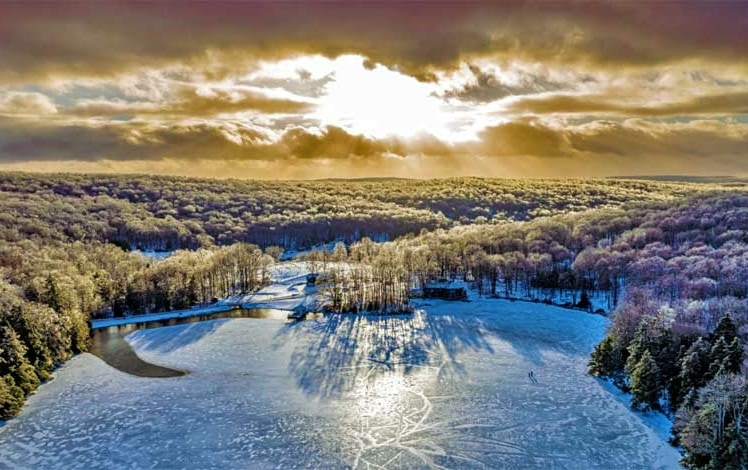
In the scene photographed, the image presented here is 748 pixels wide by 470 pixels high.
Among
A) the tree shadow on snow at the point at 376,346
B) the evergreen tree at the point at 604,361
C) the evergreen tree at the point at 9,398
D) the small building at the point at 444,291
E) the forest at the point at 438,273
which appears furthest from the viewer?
the small building at the point at 444,291

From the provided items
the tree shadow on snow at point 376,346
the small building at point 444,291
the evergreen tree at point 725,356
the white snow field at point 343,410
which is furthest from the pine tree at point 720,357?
the small building at point 444,291

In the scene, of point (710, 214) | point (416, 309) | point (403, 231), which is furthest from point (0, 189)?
point (710, 214)

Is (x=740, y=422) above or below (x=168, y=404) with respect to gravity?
above

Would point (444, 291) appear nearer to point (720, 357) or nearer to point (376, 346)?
point (376, 346)

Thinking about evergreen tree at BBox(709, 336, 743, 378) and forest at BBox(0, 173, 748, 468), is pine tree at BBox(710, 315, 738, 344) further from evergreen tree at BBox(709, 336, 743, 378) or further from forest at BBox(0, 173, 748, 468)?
evergreen tree at BBox(709, 336, 743, 378)

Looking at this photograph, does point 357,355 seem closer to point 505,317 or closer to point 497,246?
point 505,317

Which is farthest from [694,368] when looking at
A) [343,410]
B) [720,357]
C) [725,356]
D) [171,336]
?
[171,336]

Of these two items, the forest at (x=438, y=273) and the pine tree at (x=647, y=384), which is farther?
the pine tree at (x=647, y=384)

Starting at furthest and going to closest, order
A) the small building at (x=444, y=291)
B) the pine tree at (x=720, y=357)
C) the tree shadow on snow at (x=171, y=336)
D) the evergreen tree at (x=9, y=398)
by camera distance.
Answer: the small building at (x=444, y=291), the tree shadow on snow at (x=171, y=336), the evergreen tree at (x=9, y=398), the pine tree at (x=720, y=357)

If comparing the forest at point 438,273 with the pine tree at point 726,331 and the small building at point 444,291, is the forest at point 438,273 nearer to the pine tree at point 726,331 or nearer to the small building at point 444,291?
the pine tree at point 726,331
